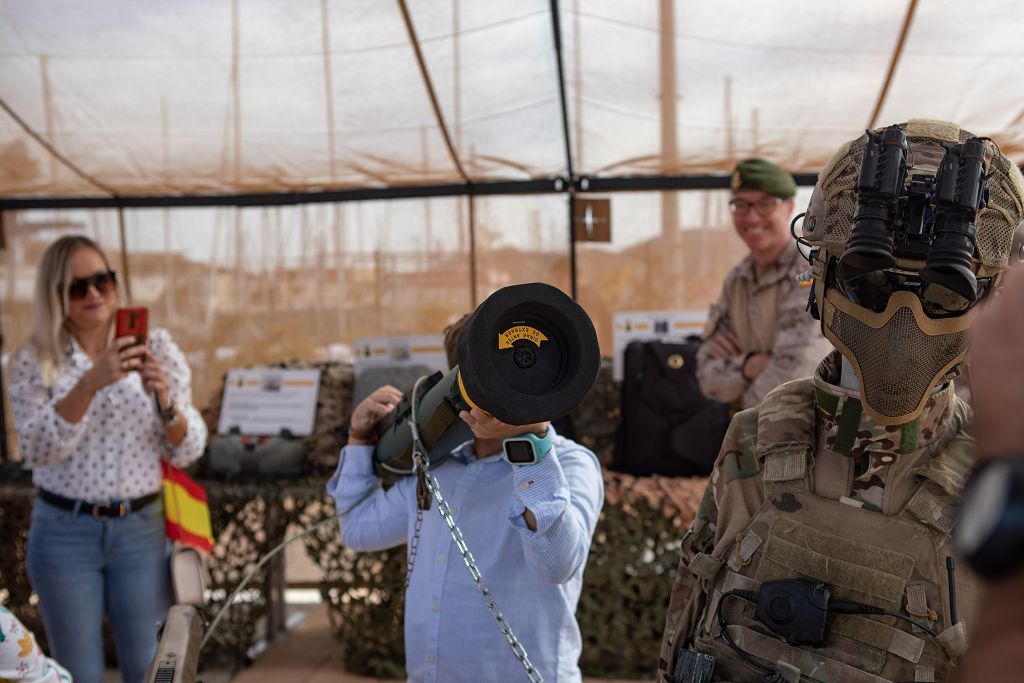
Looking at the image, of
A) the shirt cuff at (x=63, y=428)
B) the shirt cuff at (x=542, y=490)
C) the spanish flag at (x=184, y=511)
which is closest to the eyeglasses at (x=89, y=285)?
the shirt cuff at (x=63, y=428)

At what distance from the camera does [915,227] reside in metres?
1.16

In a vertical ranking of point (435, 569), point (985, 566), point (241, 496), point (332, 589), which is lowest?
point (332, 589)

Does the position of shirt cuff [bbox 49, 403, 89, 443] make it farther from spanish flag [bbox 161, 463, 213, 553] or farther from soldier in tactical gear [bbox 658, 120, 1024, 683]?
soldier in tactical gear [bbox 658, 120, 1024, 683]

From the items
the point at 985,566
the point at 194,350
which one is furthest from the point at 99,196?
the point at 985,566

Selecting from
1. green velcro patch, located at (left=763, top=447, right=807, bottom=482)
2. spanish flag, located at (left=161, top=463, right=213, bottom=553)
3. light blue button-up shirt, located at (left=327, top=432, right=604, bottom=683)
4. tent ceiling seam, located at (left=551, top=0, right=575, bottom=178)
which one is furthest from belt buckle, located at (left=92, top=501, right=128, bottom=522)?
tent ceiling seam, located at (left=551, top=0, right=575, bottom=178)

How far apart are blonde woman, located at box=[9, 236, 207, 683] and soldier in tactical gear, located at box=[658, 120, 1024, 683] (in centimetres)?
209

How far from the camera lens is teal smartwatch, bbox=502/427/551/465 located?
1.50 m

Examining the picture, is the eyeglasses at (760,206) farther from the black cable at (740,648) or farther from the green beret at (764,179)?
the black cable at (740,648)

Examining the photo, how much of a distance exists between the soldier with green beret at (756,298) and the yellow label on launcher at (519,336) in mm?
1906

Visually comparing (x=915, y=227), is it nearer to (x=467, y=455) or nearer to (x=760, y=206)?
(x=467, y=455)

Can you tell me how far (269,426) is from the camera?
174 inches

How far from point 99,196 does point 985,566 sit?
544cm

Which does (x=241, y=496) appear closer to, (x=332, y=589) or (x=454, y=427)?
(x=332, y=589)

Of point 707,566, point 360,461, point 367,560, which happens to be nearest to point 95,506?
point 360,461
